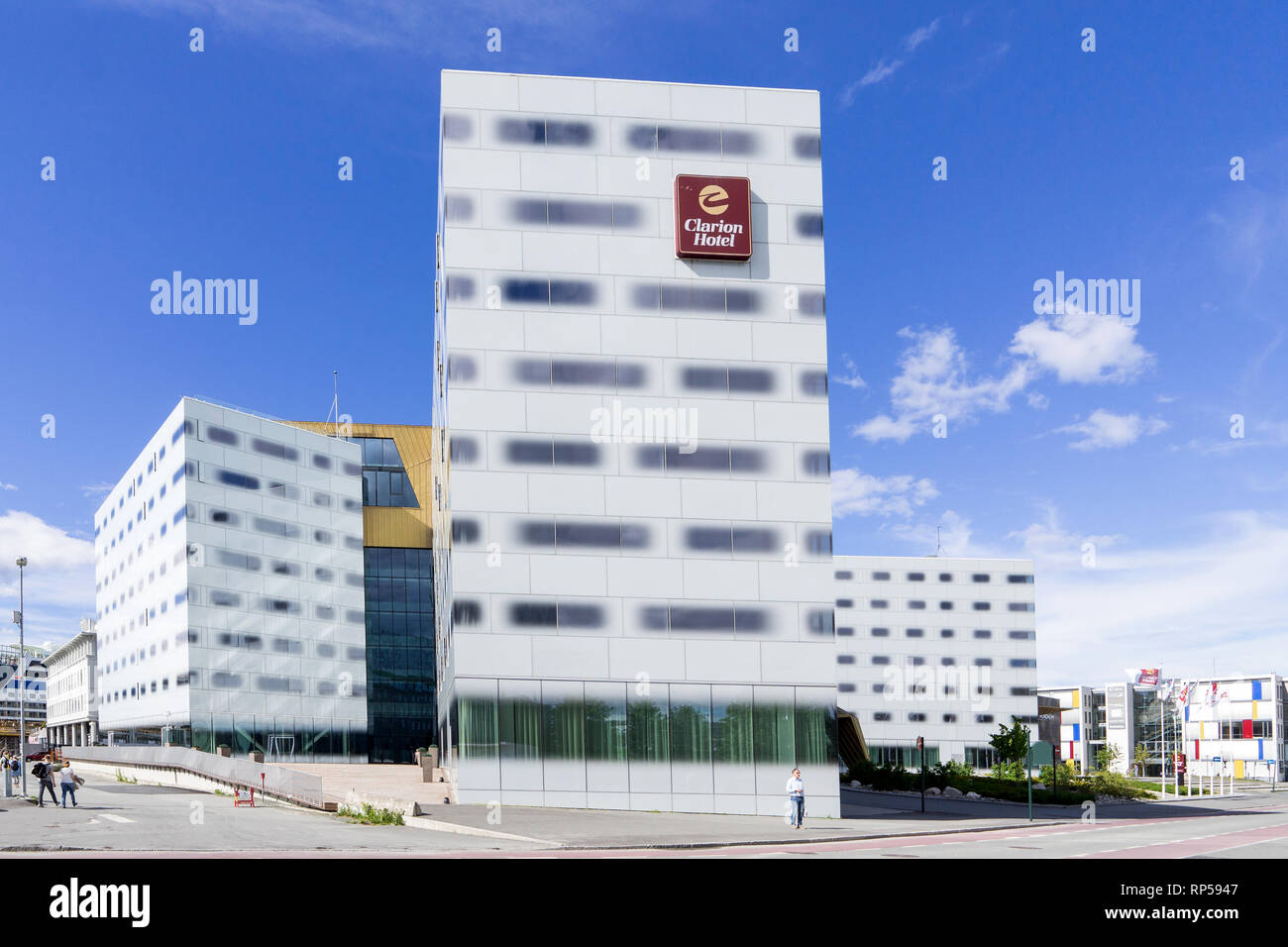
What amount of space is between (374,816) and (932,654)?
353ft

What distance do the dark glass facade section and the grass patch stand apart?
54398 millimetres

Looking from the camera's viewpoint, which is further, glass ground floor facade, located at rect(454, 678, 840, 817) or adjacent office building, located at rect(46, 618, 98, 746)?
adjacent office building, located at rect(46, 618, 98, 746)

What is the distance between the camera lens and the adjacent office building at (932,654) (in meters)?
132

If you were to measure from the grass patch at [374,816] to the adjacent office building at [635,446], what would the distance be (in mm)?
6911

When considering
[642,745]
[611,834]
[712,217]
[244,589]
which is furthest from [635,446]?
[244,589]

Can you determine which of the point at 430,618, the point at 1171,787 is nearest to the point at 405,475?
the point at 430,618

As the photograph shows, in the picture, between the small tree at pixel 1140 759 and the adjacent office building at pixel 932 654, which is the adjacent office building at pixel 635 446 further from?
the small tree at pixel 1140 759

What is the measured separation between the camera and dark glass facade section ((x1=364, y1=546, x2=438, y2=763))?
89.3m

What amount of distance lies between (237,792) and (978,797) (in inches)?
1520

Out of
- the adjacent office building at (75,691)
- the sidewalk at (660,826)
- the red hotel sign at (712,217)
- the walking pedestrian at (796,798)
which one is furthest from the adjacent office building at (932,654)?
the walking pedestrian at (796,798)

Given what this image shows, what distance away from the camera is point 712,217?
46.8 metres

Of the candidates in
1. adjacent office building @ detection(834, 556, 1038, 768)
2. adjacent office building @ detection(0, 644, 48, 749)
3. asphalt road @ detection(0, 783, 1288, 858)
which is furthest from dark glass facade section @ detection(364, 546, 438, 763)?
adjacent office building @ detection(834, 556, 1038, 768)

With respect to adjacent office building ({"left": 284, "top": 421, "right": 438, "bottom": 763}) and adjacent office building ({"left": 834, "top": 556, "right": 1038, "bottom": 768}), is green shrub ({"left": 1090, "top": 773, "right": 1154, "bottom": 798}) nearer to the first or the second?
adjacent office building ({"left": 284, "top": 421, "right": 438, "bottom": 763})
